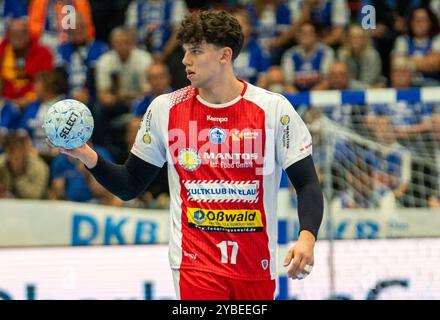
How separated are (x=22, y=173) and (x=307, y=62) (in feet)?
11.8

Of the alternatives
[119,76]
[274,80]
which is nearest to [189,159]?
[274,80]

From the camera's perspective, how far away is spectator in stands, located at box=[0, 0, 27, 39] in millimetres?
11883

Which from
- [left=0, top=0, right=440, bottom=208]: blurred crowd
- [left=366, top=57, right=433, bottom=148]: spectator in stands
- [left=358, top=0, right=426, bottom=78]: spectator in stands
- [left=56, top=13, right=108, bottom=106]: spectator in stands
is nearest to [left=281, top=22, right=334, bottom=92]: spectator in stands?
[left=0, top=0, right=440, bottom=208]: blurred crowd

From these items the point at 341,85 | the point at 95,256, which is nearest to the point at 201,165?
the point at 95,256

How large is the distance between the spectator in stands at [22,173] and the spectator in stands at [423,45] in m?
4.40

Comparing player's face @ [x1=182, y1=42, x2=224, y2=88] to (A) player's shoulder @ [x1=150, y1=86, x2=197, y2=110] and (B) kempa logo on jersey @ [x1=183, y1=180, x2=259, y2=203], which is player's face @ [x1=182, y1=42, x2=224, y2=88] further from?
(B) kempa logo on jersey @ [x1=183, y1=180, x2=259, y2=203]

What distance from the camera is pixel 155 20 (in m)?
12.1

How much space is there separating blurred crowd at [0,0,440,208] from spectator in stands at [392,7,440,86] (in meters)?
0.01

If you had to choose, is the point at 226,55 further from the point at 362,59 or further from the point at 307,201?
the point at 362,59

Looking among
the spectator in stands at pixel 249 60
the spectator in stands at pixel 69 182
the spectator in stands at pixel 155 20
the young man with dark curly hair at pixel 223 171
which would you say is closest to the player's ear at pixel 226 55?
the young man with dark curly hair at pixel 223 171

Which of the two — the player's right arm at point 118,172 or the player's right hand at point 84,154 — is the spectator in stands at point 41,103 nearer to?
the player's right arm at point 118,172

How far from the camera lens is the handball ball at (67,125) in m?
5.00

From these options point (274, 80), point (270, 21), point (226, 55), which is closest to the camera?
point (226, 55)

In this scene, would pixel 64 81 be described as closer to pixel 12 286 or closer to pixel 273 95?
pixel 12 286
